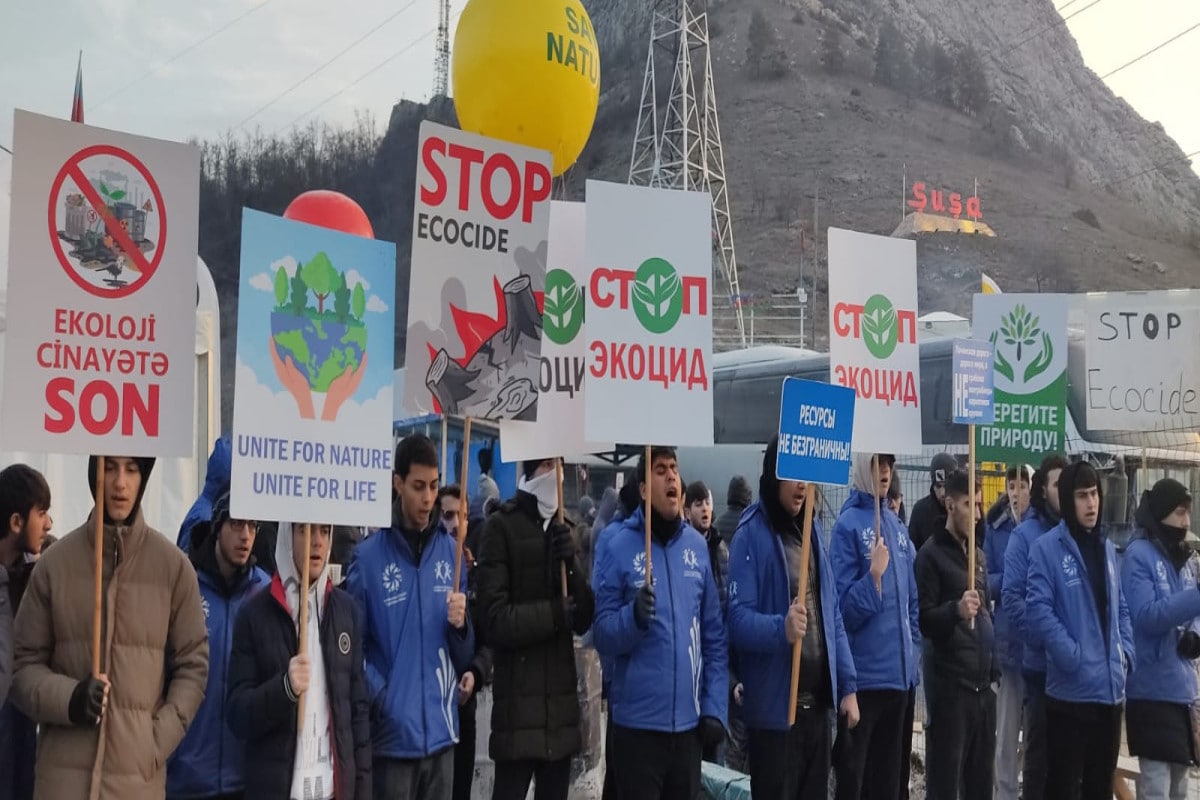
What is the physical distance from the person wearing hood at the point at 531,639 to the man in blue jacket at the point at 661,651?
188mm

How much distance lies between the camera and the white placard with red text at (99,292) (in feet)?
13.4

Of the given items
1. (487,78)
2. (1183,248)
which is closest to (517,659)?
(487,78)

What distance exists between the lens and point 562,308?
19.7 ft

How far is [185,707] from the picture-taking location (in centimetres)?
419

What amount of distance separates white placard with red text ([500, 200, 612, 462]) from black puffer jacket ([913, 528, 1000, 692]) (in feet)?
6.99

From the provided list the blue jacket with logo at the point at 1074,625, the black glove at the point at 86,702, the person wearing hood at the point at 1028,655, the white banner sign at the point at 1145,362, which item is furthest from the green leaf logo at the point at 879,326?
the black glove at the point at 86,702

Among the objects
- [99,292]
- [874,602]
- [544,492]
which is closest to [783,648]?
[874,602]

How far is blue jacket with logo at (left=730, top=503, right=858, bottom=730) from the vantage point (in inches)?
213

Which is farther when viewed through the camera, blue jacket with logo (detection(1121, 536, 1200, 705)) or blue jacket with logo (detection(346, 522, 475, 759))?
blue jacket with logo (detection(1121, 536, 1200, 705))

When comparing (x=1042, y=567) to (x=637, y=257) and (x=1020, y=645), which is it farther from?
(x=637, y=257)

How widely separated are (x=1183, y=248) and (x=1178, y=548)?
95.1 meters

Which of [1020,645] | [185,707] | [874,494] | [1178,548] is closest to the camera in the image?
[185,707]

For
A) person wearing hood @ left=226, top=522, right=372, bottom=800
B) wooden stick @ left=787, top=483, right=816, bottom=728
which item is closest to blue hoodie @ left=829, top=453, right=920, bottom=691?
wooden stick @ left=787, top=483, right=816, bottom=728

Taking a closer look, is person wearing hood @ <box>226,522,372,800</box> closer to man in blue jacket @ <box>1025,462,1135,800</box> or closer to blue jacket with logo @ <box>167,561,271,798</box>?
blue jacket with logo @ <box>167,561,271,798</box>
